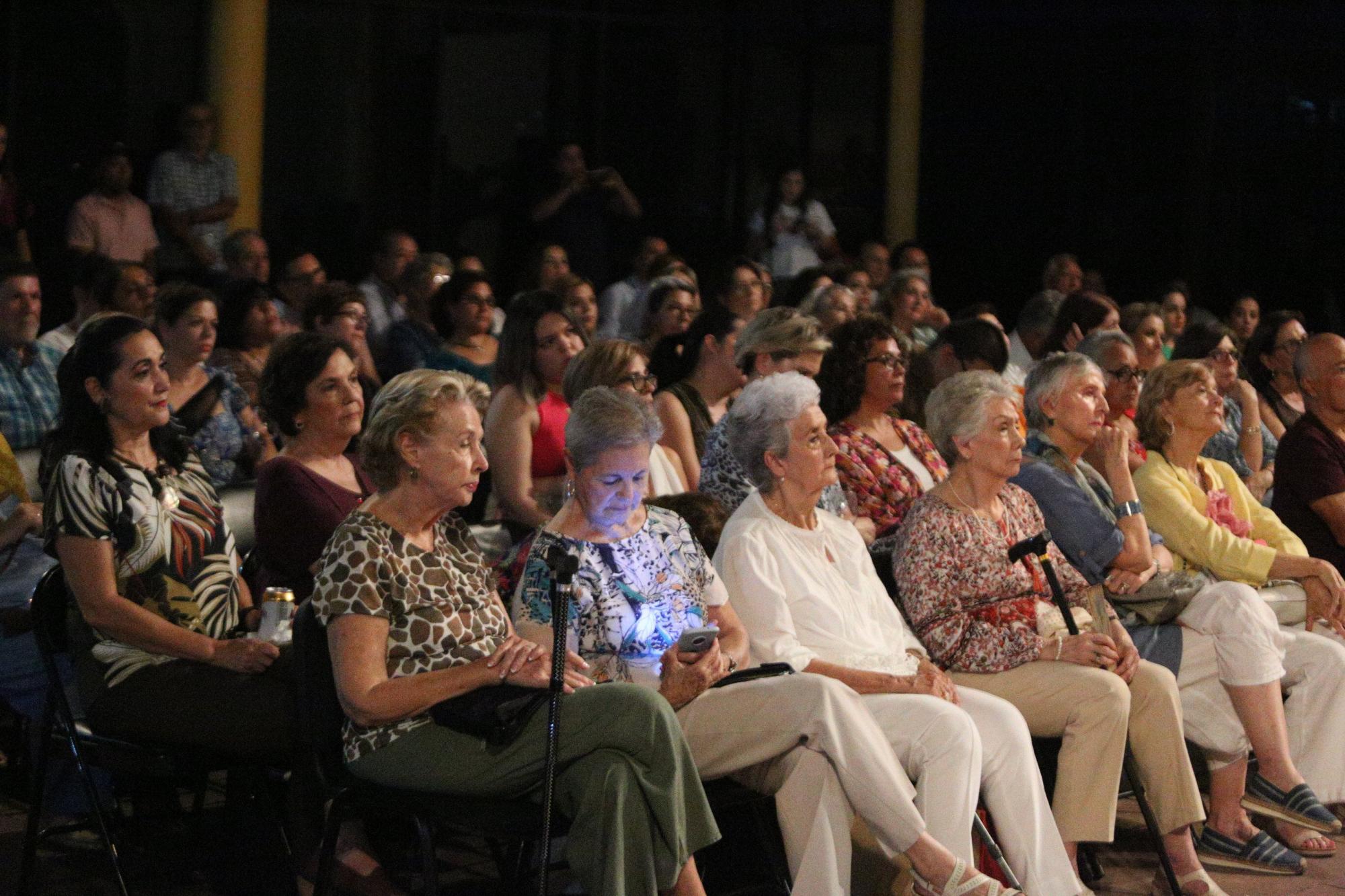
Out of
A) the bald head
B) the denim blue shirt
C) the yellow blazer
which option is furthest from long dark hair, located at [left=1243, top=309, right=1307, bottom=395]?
the denim blue shirt

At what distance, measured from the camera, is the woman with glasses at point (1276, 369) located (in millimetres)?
7715

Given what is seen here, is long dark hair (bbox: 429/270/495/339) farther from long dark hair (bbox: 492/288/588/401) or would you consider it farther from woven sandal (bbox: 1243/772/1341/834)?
woven sandal (bbox: 1243/772/1341/834)

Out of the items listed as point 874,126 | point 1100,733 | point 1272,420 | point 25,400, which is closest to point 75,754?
point 25,400

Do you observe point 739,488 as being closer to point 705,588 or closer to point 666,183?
point 705,588

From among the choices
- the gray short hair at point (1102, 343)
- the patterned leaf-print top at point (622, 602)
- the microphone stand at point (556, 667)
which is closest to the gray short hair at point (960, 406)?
the patterned leaf-print top at point (622, 602)

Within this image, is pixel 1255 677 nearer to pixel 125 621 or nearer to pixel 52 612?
pixel 125 621

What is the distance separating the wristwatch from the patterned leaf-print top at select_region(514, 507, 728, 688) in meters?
1.65

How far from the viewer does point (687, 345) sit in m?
5.99

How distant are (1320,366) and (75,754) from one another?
4252 millimetres

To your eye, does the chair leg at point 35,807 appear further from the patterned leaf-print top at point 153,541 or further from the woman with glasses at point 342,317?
the woman with glasses at point 342,317

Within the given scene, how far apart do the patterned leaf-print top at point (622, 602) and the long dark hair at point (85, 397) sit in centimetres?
108

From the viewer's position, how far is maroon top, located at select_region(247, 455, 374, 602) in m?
4.26

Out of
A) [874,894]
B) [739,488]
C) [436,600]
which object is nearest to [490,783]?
[436,600]

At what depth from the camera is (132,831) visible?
4539 mm
